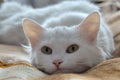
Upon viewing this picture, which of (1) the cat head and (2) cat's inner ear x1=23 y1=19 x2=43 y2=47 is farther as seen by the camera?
(2) cat's inner ear x1=23 y1=19 x2=43 y2=47

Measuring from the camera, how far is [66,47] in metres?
1.24

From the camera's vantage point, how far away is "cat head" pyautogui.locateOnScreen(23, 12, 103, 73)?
1.22 meters

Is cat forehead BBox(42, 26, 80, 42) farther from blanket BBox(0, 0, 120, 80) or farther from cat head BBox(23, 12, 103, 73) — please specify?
blanket BBox(0, 0, 120, 80)

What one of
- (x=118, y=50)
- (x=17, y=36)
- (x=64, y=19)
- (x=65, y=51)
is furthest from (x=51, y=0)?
(x=65, y=51)

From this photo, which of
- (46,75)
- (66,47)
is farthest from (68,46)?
(46,75)

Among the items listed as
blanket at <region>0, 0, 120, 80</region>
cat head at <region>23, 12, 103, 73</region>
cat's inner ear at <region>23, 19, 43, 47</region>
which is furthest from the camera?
cat's inner ear at <region>23, 19, 43, 47</region>

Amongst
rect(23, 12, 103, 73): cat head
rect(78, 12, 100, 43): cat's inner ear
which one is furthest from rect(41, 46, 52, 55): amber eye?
rect(78, 12, 100, 43): cat's inner ear

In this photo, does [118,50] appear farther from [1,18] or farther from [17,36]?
[1,18]

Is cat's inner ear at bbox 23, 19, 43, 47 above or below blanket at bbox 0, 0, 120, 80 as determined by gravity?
above

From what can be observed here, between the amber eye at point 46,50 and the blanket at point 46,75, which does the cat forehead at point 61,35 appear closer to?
the amber eye at point 46,50

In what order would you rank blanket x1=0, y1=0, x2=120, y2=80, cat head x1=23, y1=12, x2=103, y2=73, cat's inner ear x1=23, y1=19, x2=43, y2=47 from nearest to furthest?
blanket x1=0, y1=0, x2=120, y2=80 → cat head x1=23, y1=12, x2=103, y2=73 → cat's inner ear x1=23, y1=19, x2=43, y2=47

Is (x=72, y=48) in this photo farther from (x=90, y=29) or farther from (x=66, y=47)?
(x=90, y=29)

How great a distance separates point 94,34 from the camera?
4.41ft

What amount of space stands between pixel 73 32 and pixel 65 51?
119mm
